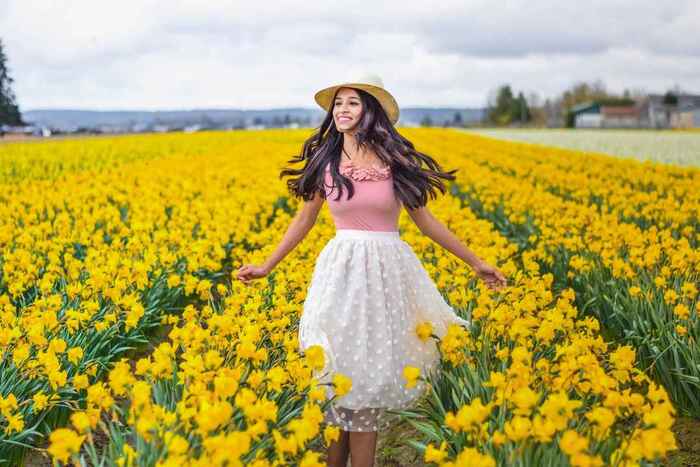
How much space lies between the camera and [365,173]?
10.8 ft

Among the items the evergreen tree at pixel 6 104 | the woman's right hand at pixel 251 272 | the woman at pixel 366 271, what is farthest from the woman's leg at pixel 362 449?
the evergreen tree at pixel 6 104

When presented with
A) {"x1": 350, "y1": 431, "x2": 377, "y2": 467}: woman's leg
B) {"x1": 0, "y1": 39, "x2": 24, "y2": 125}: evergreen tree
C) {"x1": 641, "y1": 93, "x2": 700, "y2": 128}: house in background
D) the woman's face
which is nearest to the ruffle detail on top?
the woman's face

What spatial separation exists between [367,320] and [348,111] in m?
0.95

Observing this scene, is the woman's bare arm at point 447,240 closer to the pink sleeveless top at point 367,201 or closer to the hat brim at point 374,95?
the pink sleeveless top at point 367,201

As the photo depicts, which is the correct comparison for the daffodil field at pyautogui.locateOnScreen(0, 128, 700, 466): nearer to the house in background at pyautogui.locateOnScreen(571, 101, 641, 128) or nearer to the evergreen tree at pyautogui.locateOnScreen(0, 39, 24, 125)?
the evergreen tree at pyautogui.locateOnScreen(0, 39, 24, 125)

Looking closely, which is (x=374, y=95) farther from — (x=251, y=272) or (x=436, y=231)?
(x=251, y=272)

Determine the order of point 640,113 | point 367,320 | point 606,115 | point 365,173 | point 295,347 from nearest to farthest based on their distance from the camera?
point 367,320
point 365,173
point 295,347
point 606,115
point 640,113

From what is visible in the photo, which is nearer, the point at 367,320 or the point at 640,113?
the point at 367,320

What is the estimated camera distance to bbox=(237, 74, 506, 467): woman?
10.4ft

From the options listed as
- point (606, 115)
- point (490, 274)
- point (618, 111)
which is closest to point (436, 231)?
point (490, 274)

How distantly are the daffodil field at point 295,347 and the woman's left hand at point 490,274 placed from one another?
20cm

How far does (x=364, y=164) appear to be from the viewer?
131 inches

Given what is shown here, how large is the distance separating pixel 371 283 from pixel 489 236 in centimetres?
357

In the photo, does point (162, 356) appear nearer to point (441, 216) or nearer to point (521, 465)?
point (521, 465)
